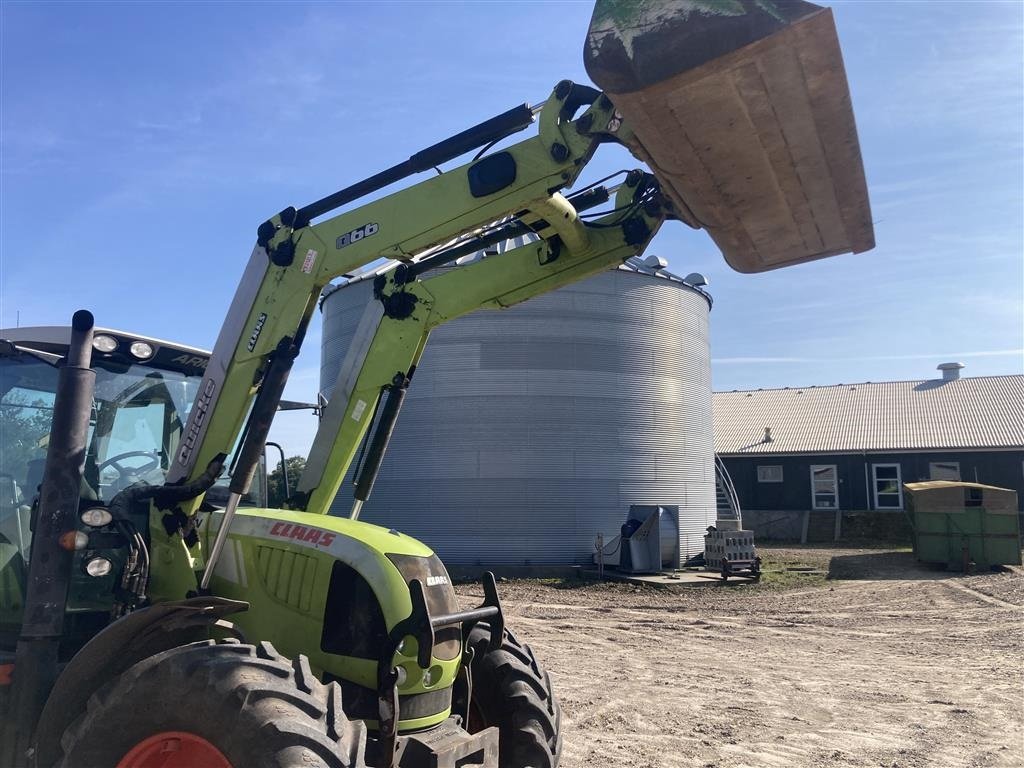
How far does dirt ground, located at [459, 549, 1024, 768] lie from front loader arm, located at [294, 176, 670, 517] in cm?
308

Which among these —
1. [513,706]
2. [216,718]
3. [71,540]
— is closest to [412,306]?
[71,540]

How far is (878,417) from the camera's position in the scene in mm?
36719

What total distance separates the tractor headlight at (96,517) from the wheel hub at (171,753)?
4.52ft

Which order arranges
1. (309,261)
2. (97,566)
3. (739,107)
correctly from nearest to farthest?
(739,107)
(97,566)
(309,261)

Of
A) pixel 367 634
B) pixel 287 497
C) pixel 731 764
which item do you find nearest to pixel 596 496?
pixel 731 764

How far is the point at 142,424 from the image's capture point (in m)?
5.61

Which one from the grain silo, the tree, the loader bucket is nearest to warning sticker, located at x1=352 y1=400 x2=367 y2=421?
the tree

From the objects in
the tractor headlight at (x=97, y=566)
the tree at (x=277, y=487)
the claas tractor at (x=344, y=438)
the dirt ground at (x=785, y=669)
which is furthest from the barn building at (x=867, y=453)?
the tractor headlight at (x=97, y=566)

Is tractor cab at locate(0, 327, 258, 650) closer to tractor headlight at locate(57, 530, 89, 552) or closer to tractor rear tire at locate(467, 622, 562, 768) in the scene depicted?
tractor headlight at locate(57, 530, 89, 552)

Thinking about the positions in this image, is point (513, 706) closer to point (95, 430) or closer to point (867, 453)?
point (95, 430)

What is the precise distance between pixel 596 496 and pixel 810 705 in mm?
12930

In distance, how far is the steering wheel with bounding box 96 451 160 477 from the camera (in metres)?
5.32

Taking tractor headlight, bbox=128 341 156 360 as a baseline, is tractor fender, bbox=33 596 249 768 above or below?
below

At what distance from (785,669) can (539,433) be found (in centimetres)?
1154
